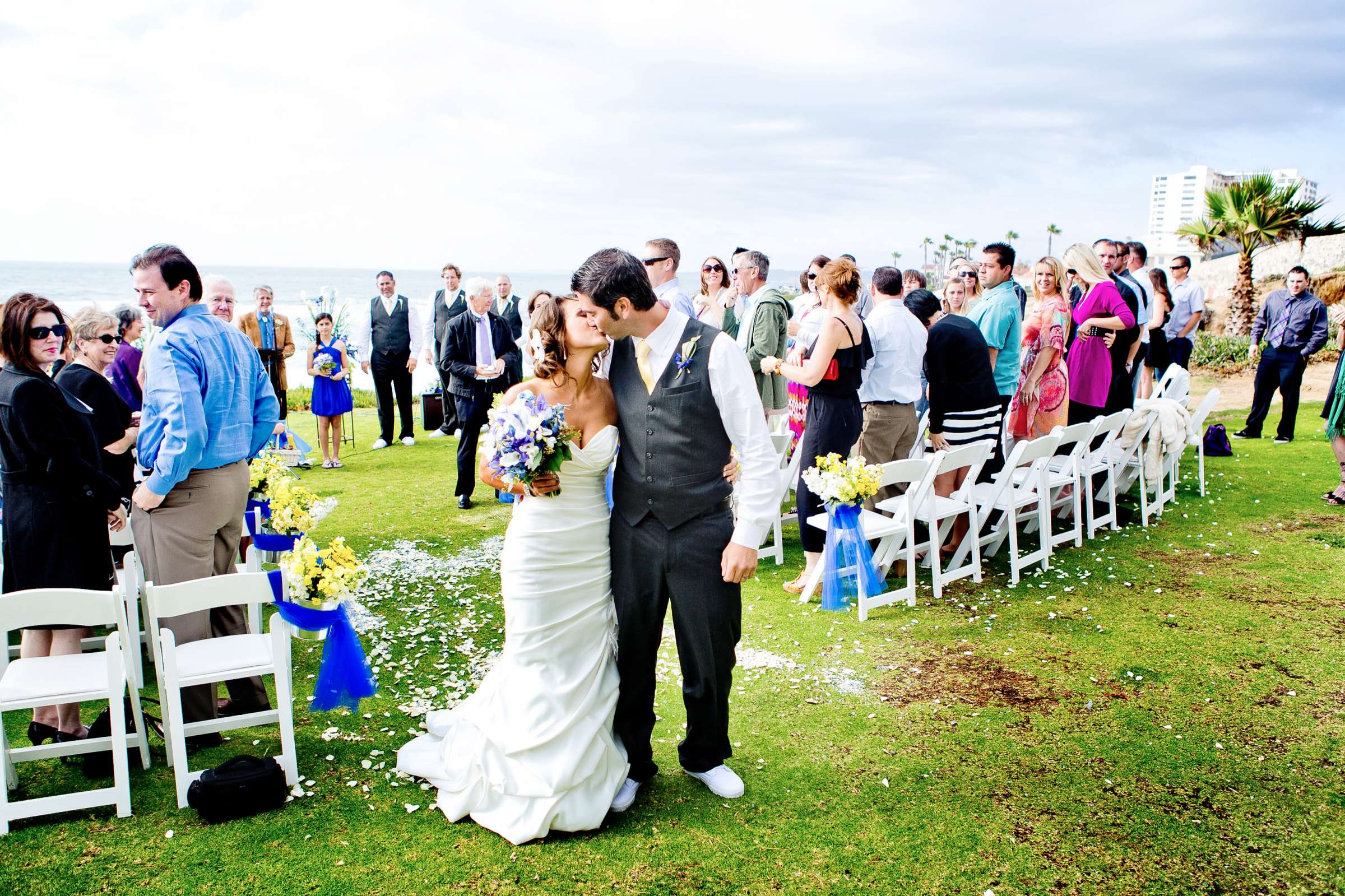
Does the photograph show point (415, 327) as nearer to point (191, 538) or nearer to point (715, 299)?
point (715, 299)

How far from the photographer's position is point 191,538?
12.9 ft

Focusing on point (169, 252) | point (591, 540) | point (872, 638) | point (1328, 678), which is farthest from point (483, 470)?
point (1328, 678)

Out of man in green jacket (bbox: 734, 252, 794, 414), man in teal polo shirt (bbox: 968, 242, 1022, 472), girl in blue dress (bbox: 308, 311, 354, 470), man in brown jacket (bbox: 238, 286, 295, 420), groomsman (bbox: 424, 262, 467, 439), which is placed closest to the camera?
man in teal polo shirt (bbox: 968, 242, 1022, 472)

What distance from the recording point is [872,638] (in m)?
5.24

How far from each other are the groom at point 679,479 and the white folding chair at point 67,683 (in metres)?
1.95

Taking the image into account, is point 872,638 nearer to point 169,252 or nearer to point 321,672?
point 321,672

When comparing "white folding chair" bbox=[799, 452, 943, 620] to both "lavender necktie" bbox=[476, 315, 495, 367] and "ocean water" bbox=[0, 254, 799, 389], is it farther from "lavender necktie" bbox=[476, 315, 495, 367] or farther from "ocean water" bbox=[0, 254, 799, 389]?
"ocean water" bbox=[0, 254, 799, 389]

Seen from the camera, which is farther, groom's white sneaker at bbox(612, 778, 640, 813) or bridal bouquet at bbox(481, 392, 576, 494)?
groom's white sneaker at bbox(612, 778, 640, 813)

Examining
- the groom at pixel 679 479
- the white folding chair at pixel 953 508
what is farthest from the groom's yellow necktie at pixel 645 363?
the white folding chair at pixel 953 508

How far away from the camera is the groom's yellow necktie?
3291 mm

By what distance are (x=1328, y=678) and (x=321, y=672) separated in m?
5.14

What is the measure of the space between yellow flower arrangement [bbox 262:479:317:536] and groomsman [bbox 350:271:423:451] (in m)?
6.69

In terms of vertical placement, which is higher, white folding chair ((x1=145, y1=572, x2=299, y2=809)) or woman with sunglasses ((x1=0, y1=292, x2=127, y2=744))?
woman with sunglasses ((x1=0, y1=292, x2=127, y2=744))

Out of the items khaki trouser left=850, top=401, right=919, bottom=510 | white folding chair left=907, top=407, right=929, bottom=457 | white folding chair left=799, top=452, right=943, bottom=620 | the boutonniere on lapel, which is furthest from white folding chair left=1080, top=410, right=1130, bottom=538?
the boutonniere on lapel
